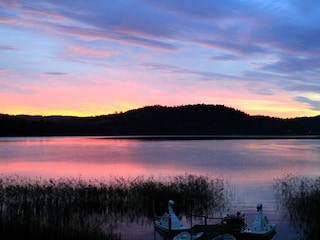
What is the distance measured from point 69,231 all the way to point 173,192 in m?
11.0

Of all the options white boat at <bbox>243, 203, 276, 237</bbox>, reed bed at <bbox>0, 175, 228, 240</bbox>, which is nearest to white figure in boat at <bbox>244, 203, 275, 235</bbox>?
white boat at <bbox>243, 203, 276, 237</bbox>

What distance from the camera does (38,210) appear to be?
22188 millimetres

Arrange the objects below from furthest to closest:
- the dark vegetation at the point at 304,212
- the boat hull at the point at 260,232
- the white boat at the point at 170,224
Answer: the dark vegetation at the point at 304,212
the white boat at the point at 170,224
the boat hull at the point at 260,232

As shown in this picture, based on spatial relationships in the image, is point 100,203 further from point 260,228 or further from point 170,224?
point 260,228

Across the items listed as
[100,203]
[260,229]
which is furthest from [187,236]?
[100,203]

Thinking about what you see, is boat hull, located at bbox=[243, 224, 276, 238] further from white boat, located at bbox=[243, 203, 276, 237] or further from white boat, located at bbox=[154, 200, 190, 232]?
white boat, located at bbox=[154, 200, 190, 232]

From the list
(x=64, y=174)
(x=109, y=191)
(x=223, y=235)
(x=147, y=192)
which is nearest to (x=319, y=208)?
(x=223, y=235)

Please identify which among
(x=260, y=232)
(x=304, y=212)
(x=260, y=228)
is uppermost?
(x=260, y=228)

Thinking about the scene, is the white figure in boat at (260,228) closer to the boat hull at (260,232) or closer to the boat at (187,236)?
the boat hull at (260,232)

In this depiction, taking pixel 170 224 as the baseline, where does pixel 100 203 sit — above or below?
below

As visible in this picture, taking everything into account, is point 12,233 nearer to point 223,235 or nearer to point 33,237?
point 33,237

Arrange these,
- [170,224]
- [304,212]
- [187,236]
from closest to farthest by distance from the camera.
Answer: [187,236]
[170,224]
[304,212]

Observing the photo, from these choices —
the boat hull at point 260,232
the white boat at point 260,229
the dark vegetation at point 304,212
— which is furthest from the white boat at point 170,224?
the dark vegetation at point 304,212

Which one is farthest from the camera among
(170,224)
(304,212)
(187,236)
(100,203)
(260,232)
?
(100,203)
